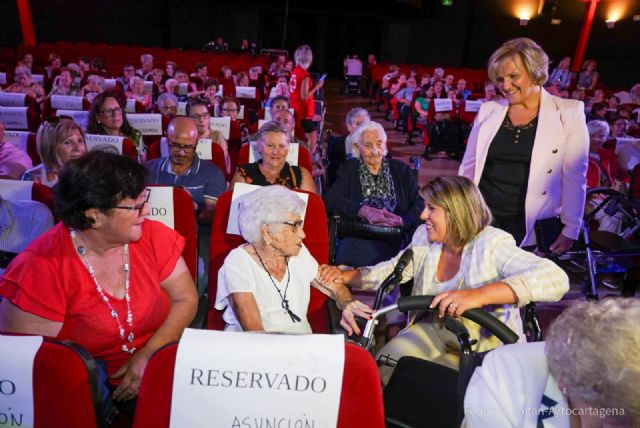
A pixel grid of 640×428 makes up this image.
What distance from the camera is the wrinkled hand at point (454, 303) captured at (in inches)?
55.7

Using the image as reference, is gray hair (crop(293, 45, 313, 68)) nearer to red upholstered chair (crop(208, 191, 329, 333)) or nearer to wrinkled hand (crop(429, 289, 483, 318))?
red upholstered chair (crop(208, 191, 329, 333))

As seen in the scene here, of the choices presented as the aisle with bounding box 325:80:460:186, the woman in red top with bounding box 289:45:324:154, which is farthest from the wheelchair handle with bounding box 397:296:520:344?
the aisle with bounding box 325:80:460:186

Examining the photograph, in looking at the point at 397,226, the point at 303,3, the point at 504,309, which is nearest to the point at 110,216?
the point at 504,309

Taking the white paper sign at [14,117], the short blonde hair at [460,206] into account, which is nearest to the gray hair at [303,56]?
the white paper sign at [14,117]

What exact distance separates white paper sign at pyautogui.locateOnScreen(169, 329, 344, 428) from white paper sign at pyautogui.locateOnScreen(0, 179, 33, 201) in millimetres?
1638

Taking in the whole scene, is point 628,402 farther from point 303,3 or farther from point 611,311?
point 303,3

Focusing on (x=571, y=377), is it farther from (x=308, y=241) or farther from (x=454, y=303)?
(x=308, y=241)

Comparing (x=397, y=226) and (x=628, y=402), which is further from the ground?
(x=628, y=402)

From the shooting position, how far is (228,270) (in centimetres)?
183

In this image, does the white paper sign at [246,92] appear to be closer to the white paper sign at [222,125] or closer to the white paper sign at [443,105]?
Result: the white paper sign at [443,105]

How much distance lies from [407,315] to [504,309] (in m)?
0.52

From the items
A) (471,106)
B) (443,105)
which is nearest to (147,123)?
(443,105)

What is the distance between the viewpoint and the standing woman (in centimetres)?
209

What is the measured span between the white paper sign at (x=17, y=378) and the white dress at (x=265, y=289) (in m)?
0.82
